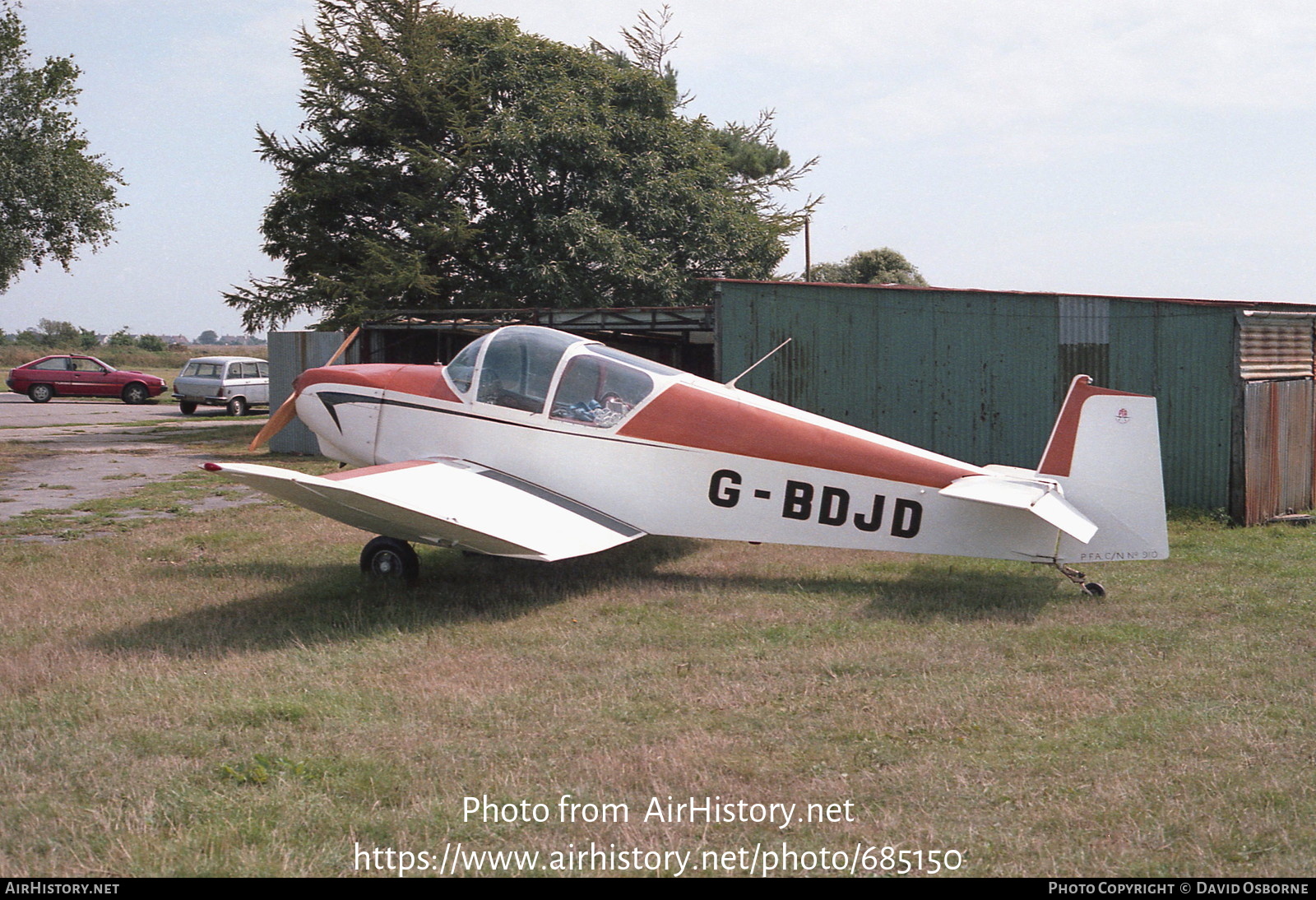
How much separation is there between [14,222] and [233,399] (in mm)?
6857

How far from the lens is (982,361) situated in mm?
11773

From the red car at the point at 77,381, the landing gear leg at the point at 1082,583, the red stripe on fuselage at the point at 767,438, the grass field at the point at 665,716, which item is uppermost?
the red car at the point at 77,381

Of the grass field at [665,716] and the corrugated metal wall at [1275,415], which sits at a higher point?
the corrugated metal wall at [1275,415]

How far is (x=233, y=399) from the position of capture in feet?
93.2

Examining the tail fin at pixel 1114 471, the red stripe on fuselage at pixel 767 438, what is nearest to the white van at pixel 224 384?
the red stripe on fuselage at pixel 767 438

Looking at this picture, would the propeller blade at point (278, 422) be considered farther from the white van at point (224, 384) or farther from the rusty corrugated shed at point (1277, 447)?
the white van at point (224, 384)

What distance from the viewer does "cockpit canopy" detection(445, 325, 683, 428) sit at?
8.09 m

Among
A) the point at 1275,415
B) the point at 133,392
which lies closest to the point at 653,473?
the point at 1275,415

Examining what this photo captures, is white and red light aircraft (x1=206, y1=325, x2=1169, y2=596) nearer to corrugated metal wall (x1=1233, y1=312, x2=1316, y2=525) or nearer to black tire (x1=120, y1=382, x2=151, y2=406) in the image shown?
corrugated metal wall (x1=1233, y1=312, x2=1316, y2=525)

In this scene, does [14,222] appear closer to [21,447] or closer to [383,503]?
[21,447]

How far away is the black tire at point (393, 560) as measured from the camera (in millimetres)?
7758

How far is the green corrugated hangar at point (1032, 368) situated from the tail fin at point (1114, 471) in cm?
444

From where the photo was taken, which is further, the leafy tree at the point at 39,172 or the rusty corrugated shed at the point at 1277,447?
the leafy tree at the point at 39,172

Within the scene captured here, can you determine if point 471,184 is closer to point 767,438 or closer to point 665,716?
point 767,438
